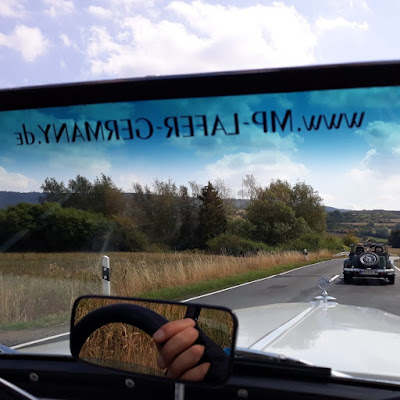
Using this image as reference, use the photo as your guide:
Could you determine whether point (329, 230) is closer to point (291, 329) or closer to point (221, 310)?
point (291, 329)

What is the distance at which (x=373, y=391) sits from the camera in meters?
1.90

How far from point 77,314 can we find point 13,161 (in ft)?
2.29

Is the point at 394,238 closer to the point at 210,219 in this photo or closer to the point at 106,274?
the point at 210,219

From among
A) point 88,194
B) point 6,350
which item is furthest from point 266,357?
point 6,350

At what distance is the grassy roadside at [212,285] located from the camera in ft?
6.71

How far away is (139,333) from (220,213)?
52cm

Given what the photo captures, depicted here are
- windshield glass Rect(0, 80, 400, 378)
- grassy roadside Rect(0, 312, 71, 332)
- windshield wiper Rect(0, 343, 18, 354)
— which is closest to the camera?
windshield glass Rect(0, 80, 400, 378)

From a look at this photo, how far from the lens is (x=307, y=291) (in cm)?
227

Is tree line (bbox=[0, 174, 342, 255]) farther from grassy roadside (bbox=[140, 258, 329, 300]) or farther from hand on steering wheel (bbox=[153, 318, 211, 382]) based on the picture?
hand on steering wheel (bbox=[153, 318, 211, 382])

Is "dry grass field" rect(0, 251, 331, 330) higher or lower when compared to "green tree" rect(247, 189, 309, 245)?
lower

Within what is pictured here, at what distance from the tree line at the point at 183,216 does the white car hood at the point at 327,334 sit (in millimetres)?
329

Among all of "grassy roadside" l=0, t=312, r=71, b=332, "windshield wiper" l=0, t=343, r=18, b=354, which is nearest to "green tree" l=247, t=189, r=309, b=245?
"grassy roadside" l=0, t=312, r=71, b=332

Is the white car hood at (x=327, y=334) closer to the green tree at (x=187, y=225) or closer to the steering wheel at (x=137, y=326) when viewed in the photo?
the green tree at (x=187, y=225)

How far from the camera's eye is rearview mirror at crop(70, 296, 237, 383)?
1564 millimetres
